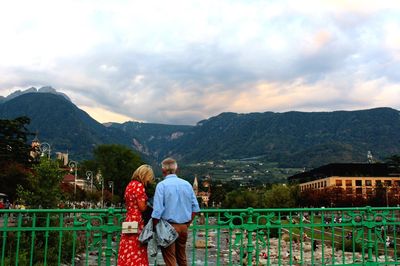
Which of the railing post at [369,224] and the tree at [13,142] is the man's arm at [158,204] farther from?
the tree at [13,142]

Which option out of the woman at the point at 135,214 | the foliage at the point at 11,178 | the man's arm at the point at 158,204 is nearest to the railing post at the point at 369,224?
the man's arm at the point at 158,204

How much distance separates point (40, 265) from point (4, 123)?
1465 inches

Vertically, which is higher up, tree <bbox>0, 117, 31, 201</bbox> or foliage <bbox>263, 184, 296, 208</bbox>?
tree <bbox>0, 117, 31, 201</bbox>

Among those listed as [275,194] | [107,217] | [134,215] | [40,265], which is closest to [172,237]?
[134,215]

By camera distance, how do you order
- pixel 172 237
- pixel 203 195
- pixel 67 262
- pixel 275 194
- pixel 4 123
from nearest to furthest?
1. pixel 172 237
2. pixel 67 262
3. pixel 4 123
4. pixel 275 194
5. pixel 203 195

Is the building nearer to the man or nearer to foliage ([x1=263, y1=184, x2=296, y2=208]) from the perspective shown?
foliage ([x1=263, y1=184, x2=296, y2=208])

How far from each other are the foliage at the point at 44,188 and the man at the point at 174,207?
73.7 ft

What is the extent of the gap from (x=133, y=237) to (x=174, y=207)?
793 millimetres

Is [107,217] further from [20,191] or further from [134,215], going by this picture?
[20,191]

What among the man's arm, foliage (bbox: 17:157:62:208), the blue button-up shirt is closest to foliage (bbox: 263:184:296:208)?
foliage (bbox: 17:157:62:208)

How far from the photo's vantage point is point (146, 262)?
6.59 metres

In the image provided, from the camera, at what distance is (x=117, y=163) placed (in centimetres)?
8844

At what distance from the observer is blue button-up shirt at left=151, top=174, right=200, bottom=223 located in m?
6.33

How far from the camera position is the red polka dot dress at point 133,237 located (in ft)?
21.0
